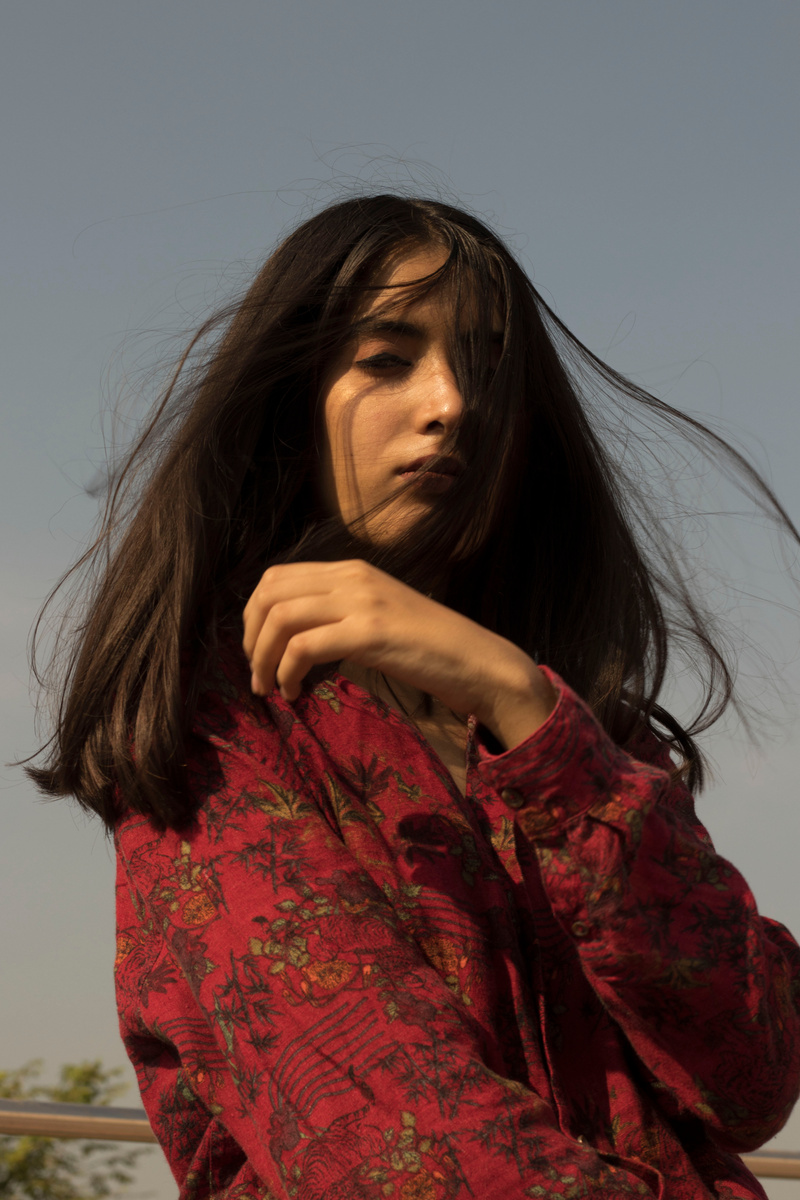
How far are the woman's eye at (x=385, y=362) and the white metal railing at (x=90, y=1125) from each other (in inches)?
81.7

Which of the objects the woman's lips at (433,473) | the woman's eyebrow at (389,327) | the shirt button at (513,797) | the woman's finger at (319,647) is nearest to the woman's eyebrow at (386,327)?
the woman's eyebrow at (389,327)

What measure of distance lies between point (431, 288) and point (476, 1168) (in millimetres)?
1249

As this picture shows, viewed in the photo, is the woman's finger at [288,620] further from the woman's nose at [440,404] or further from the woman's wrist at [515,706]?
the woman's nose at [440,404]

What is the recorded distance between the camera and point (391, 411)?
160cm

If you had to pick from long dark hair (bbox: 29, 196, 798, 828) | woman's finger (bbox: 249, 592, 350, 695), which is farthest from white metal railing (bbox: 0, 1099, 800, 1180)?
woman's finger (bbox: 249, 592, 350, 695)

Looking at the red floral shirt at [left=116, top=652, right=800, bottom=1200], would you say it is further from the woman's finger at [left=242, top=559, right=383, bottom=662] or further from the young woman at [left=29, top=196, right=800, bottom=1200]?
the woman's finger at [left=242, top=559, right=383, bottom=662]

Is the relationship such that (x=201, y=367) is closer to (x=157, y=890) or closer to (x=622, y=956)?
(x=157, y=890)

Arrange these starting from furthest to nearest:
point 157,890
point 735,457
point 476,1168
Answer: point 735,457 → point 157,890 → point 476,1168

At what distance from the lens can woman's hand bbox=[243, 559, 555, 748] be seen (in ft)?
3.64

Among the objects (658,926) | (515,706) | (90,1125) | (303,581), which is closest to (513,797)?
(515,706)

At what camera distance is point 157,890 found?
1249 millimetres

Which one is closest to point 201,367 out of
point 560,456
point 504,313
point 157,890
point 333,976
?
point 504,313

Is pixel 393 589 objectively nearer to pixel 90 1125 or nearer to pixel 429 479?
pixel 429 479

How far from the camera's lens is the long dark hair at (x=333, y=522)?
54.9 inches
